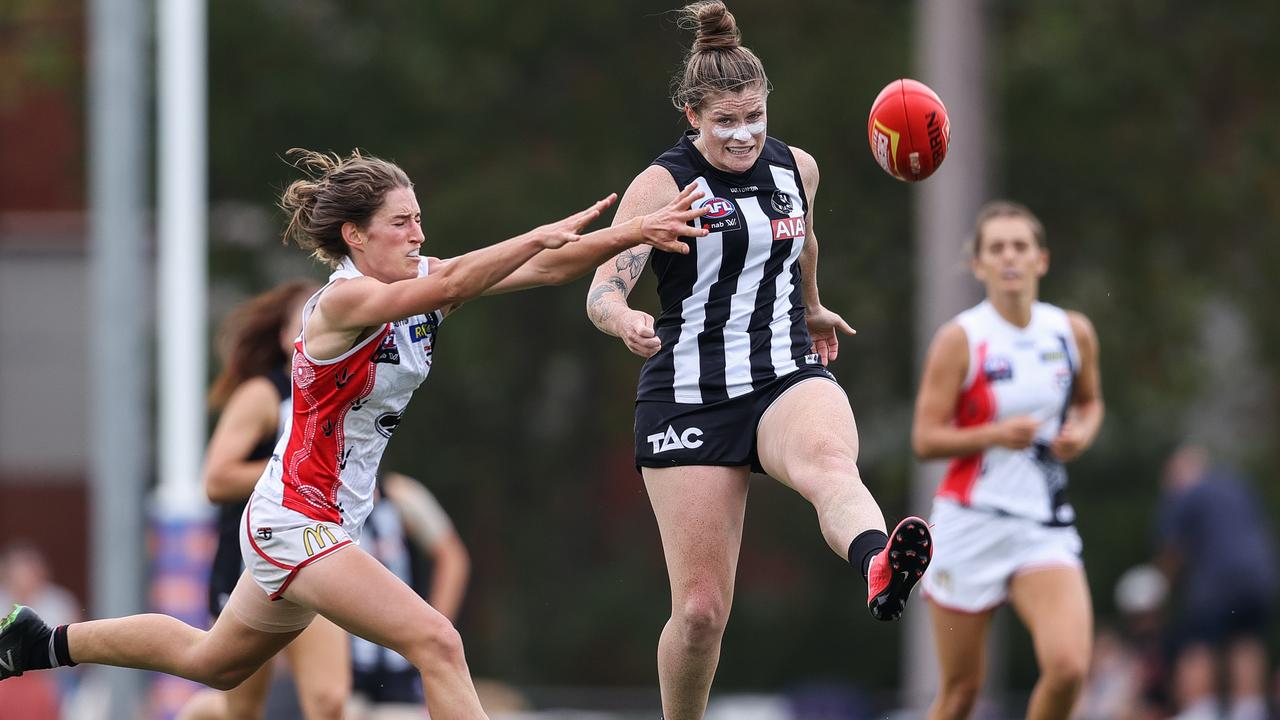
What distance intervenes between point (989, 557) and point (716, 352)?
1880 millimetres

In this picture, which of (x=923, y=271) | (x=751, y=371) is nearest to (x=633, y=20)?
(x=923, y=271)

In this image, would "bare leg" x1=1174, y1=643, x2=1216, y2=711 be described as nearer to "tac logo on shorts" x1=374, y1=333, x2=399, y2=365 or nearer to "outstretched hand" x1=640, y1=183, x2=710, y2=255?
"outstretched hand" x1=640, y1=183, x2=710, y2=255

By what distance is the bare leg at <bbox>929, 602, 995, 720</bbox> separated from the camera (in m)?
7.21

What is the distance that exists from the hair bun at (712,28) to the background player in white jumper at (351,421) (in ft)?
2.21

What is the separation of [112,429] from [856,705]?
→ 6558 mm

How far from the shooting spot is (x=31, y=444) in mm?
25438

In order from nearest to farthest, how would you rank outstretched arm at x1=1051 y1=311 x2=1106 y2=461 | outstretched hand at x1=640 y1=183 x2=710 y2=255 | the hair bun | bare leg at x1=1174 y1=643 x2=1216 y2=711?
outstretched hand at x1=640 y1=183 x2=710 y2=255
the hair bun
outstretched arm at x1=1051 y1=311 x2=1106 y2=461
bare leg at x1=1174 y1=643 x2=1216 y2=711

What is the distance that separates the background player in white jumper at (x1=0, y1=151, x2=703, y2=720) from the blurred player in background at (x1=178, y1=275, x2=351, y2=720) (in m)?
0.91

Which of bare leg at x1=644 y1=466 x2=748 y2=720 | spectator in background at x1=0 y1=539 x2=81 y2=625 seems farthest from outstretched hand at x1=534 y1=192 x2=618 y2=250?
spectator in background at x1=0 y1=539 x2=81 y2=625

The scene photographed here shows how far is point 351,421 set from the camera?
587 cm

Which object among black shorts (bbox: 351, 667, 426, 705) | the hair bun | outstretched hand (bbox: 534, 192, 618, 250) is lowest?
black shorts (bbox: 351, 667, 426, 705)

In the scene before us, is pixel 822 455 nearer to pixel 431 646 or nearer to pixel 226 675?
pixel 431 646

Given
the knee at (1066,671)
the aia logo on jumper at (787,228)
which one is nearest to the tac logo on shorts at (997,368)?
the knee at (1066,671)

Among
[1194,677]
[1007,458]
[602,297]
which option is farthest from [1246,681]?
[602,297]
